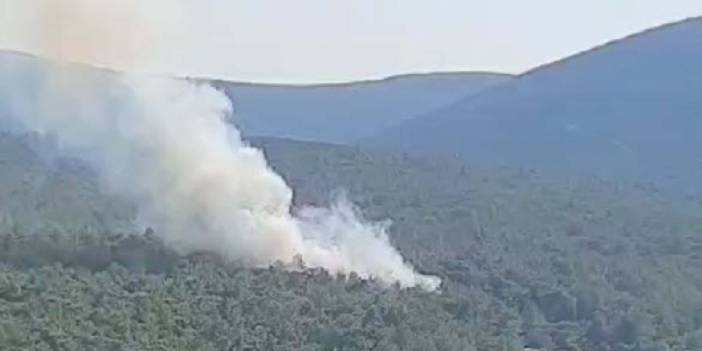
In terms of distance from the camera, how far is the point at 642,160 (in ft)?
441

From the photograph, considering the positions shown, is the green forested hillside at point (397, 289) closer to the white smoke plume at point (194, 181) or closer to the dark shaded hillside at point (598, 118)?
the white smoke plume at point (194, 181)

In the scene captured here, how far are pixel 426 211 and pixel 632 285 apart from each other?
2598 centimetres

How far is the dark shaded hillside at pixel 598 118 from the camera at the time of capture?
138 m

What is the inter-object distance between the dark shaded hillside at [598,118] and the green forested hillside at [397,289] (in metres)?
37.3

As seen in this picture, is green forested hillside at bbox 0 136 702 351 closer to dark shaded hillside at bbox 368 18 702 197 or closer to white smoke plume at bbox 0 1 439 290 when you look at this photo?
white smoke plume at bbox 0 1 439 290

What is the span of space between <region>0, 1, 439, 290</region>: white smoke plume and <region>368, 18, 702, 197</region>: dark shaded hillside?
62.1 m

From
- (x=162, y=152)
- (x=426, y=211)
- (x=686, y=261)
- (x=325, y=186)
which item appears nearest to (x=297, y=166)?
(x=325, y=186)

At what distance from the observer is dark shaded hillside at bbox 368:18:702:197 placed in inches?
5418

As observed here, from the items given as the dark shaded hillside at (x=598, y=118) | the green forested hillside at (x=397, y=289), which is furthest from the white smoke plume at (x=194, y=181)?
the dark shaded hillside at (x=598, y=118)

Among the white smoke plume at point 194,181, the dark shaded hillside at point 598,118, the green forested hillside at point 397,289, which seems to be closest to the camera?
the green forested hillside at point 397,289

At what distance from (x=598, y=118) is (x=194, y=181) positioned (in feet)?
352

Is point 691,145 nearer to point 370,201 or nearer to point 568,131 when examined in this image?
point 568,131

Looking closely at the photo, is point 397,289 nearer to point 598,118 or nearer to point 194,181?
point 194,181

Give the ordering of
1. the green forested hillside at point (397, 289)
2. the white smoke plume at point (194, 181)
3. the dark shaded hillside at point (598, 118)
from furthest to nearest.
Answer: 1. the dark shaded hillside at point (598, 118)
2. the white smoke plume at point (194, 181)
3. the green forested hillside at point (397, 289)
